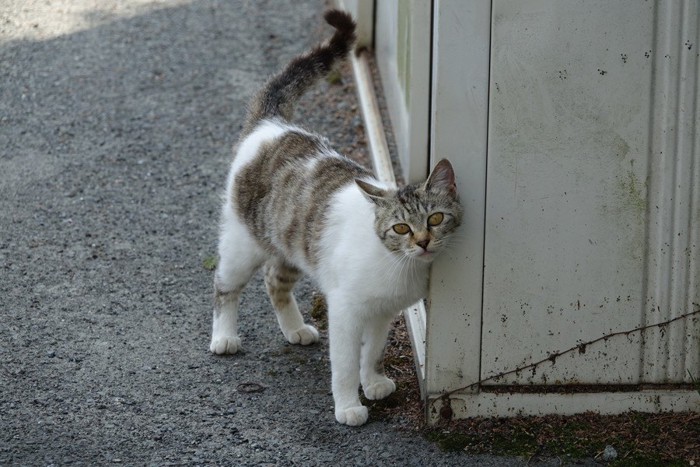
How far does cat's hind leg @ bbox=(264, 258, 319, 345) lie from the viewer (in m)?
4.53

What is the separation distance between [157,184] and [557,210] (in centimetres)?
295

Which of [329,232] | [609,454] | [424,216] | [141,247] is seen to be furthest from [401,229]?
[141,247]

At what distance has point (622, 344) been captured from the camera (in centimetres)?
→ 377

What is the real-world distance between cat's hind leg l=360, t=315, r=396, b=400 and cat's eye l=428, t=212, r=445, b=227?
631 mm

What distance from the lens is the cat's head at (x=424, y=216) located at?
3564 millimetres

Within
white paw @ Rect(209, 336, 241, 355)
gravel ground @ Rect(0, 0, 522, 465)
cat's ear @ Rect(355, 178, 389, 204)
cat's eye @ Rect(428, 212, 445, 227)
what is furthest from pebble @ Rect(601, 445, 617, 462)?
white paw @ Rect(209, 336, 241, 355)

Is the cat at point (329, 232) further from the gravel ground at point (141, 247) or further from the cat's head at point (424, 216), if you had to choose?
the gravel ground at point (141, 247)

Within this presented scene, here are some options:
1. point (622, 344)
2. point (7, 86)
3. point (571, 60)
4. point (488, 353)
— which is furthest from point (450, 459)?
point (7, 86)

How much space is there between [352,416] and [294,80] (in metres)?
1.55

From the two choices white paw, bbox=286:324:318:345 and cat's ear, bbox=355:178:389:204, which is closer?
cat's ear, bbox=355:178:389:204

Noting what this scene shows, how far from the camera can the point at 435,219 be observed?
358 centimetres

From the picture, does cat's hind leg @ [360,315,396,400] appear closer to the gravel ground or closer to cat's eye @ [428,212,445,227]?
the gravel ground

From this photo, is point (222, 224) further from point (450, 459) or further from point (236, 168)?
point (450, 459)

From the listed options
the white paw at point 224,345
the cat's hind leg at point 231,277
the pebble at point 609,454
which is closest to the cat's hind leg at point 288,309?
the cat's hind leg at point 231,277
